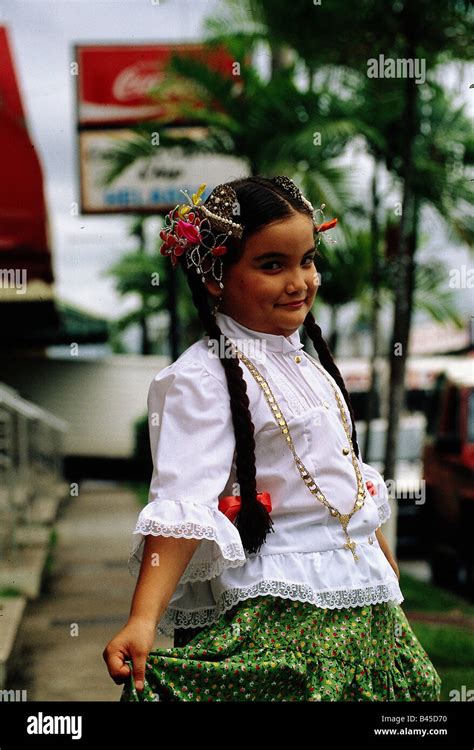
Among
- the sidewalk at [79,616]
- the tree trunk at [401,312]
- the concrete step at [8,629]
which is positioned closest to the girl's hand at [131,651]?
the sidewalk at [79,616]

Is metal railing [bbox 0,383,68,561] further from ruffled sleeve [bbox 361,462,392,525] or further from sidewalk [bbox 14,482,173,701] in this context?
ruffled sleeve [bbox 361,462,392,525]

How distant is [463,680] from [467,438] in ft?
12.1

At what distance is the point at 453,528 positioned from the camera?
8.96m

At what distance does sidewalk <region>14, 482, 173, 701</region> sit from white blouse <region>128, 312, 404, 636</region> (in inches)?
76.5

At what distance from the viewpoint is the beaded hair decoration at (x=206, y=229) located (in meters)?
2.55

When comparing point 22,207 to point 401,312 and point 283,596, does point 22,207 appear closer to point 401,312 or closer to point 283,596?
point 401,312

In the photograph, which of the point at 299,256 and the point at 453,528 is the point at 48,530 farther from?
the point at 299,256

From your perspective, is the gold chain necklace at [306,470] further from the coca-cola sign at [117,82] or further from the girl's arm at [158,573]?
the coca-cola sign at [117,82]

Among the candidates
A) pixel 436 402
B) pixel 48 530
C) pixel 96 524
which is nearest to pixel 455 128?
pixel 436 402

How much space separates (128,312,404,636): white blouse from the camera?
7.70 ft

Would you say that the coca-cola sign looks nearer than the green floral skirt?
No

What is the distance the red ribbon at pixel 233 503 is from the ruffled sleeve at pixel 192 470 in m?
0.03

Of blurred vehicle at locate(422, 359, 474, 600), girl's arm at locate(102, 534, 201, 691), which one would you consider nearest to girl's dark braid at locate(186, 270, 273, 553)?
girl's arm at locate(102, 534, 201, 691)
